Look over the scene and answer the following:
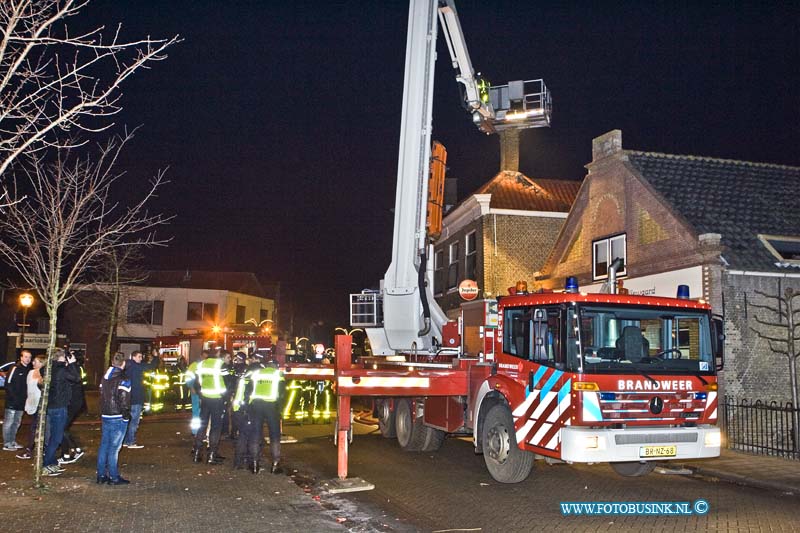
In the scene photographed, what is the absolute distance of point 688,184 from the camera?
17297 mm

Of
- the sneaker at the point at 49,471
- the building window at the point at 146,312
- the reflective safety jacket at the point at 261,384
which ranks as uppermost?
the building window at the point at 146,312

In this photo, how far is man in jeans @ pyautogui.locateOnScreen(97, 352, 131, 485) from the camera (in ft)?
31.2

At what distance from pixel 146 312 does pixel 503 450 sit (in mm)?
47538

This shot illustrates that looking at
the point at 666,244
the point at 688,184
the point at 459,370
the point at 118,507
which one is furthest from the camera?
the point at 688,184

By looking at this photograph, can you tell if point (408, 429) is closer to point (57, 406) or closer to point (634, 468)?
point (634, 468)

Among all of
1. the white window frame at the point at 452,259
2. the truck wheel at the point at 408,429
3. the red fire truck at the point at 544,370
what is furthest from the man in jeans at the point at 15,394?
the white window frame at the point at 452,259

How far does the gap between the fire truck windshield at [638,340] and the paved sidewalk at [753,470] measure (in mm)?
2176

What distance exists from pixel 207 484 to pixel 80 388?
366 cm

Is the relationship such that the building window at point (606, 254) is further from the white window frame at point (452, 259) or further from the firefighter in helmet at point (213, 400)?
the firefighter in helmet at point (213, 400)

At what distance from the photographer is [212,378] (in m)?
11.5

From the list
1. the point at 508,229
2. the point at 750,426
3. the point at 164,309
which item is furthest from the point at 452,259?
the point at 164,309

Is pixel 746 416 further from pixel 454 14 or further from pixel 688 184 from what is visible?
pixel 454 14

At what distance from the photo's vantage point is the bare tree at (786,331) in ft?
45.4

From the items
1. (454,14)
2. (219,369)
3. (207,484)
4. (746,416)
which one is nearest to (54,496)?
(207,484)
